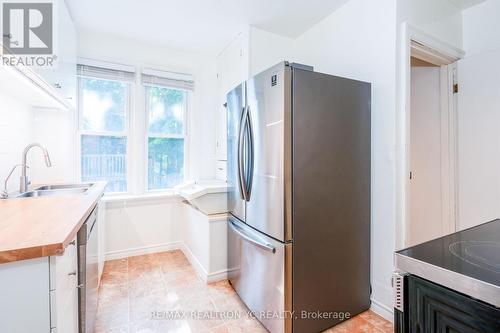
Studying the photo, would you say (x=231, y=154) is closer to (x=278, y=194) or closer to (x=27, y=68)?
(x=278, y=194)

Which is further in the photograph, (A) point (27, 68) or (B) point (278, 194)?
(B) point (278, 194)

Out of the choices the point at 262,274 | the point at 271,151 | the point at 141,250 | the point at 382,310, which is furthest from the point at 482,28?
the point at 141,250

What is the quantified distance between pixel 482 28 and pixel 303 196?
7.38 ft

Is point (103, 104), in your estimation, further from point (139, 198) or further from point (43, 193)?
point (43, 193)

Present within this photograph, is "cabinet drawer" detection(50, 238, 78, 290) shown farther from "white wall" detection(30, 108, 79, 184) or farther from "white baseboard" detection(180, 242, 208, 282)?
"white wall" detection(30, 108, 79, 184)

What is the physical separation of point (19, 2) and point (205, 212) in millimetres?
1804

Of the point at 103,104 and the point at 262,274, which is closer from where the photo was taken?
the point at 262,274

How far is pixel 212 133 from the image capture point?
3.21m

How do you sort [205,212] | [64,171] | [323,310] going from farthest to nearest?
[64,171] → [205,212] → [323,310]

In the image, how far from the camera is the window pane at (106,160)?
9.01ft

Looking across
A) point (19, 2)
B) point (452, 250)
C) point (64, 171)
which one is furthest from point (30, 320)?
point (64, 171)

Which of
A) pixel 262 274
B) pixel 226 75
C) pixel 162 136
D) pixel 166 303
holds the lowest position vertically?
pixel 166 303

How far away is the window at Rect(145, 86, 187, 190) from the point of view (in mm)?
3037

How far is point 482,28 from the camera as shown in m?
2.10
